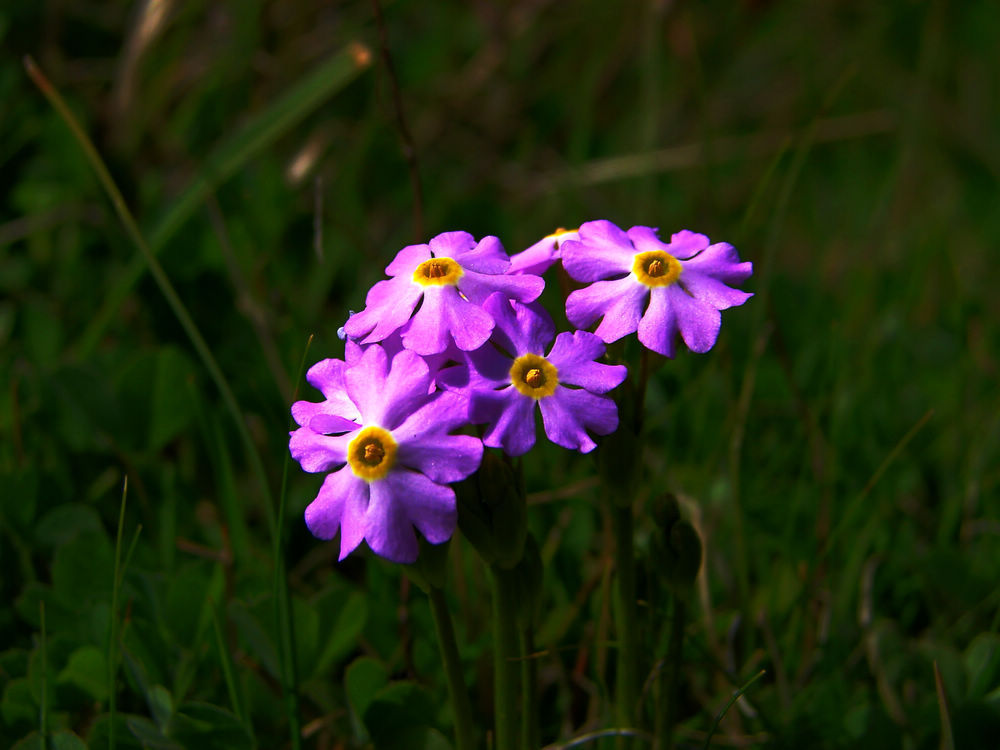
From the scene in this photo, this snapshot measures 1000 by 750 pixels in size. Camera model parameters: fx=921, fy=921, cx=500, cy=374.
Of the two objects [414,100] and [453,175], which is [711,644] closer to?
[453,175]

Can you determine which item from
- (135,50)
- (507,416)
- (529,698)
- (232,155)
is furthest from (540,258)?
(135,50)

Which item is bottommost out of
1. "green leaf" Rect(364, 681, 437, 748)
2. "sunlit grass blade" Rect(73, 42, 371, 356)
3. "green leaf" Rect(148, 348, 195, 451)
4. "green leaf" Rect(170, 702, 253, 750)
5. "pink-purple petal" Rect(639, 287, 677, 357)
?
"green leaf" Rect(170, 702, 253, 750)

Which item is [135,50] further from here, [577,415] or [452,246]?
[577,415]

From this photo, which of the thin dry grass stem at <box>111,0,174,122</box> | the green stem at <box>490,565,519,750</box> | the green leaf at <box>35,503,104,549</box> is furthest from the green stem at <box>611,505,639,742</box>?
the thin dry grass stem at <box>111,0,174,122</box>

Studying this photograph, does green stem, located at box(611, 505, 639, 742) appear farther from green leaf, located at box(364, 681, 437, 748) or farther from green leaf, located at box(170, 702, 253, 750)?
green leaf, located at box(170, 702, 253, 750)

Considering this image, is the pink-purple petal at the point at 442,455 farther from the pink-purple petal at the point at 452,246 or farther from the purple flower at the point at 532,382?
the pink-purple petal at the point at 452,246

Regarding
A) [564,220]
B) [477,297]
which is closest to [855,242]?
[564,220]
